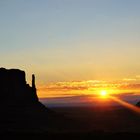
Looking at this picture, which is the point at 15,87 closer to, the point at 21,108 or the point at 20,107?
the point at 20,107

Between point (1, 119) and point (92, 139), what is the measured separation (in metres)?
43.5

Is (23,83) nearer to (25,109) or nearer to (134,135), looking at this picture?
(25,109)

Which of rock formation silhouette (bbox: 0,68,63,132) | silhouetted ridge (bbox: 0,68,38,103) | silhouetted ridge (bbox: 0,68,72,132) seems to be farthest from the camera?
silhouetted ridge (bbox: 0,68,38,103)

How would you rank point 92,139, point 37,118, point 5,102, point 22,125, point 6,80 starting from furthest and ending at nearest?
point 6,80
point 5,102
point 37,118
point 22,125
point 92,139

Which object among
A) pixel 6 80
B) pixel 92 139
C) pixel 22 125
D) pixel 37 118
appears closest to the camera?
pixel 92 139

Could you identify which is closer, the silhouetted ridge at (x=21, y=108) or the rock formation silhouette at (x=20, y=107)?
the silhouetted ridge at (x=21, y=108)

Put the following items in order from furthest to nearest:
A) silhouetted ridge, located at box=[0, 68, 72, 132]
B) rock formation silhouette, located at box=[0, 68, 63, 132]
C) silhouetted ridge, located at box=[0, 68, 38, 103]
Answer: silhouetted ridge, located at box=[0, 68, 38, 103] → rock formation silhouette, located at box=[0, 68, 63, 132] → silhouetted ridge, located at box=[0, 68, 72, 132]

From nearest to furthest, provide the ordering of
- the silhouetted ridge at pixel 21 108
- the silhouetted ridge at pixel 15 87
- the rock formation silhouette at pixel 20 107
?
the silhouetted ridge at pixel 21 108 < the rock formation silhouette at pixel 20 107 < the silhouetted ridge at pixel 15 87

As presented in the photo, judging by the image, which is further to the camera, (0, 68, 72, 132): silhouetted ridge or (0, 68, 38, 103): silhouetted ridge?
(0, 68, 38, 103): silhouetted ridge

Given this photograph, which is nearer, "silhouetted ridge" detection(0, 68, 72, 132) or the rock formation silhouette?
"silhouetted ridge" detection(0, 68, 72, 132)

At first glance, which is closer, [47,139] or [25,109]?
[47,139]

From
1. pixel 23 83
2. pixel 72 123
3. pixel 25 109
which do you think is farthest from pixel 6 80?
pixel 72 123

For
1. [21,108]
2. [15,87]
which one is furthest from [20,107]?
[15,87]

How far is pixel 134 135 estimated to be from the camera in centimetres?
4825
